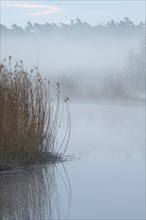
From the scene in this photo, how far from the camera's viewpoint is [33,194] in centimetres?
409

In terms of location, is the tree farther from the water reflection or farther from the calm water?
the water reflection

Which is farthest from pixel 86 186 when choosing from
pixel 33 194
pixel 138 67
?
pixel 138 67

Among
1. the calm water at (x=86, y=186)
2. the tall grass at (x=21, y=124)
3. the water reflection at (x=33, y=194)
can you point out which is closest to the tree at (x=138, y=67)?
the calm water at (x=86, y=186)

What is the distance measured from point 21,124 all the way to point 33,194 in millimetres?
1033

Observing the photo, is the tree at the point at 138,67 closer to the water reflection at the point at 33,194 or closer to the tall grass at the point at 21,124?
the tall grass at the point at 21,124

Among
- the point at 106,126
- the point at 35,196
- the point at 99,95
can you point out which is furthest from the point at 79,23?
the point at 35,196

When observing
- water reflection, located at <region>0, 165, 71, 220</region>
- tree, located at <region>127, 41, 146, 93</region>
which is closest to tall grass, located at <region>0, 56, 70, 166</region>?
water reflection, located at <region>0, 165, 71, 220</region>

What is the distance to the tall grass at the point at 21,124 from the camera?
4.88 metres

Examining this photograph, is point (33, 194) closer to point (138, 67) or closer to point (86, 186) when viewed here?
point (86, 186)

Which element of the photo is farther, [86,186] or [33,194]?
[86,186]

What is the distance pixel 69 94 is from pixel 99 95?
86 cm

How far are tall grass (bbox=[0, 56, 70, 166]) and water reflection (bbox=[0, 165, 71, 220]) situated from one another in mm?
176

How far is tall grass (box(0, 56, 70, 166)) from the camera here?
4.88 m

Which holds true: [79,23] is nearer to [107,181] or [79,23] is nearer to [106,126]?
[106,126]
